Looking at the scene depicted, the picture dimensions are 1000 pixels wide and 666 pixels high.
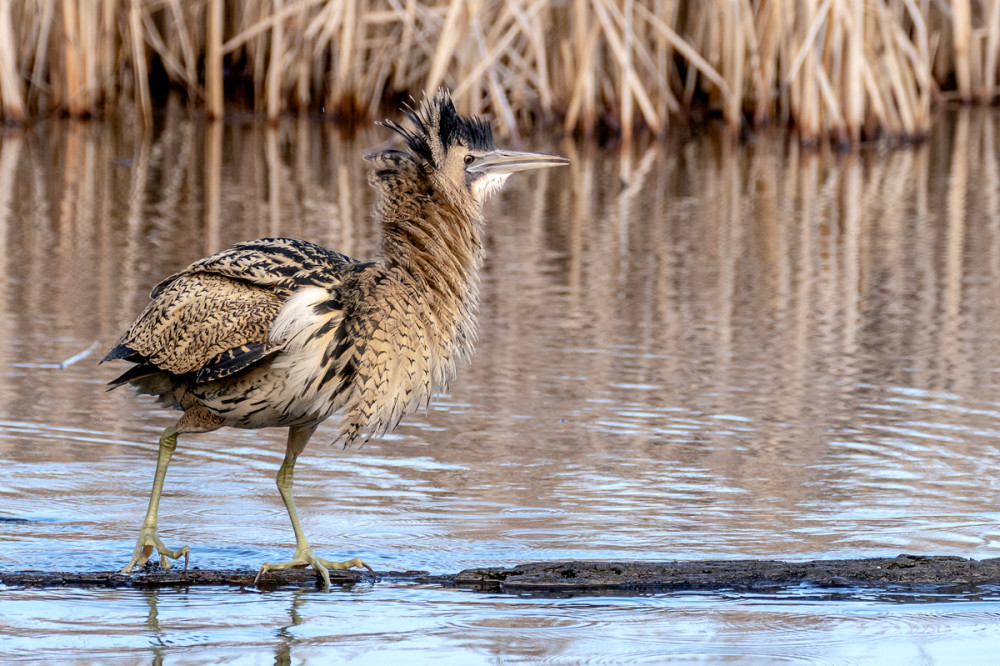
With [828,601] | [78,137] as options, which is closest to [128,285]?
[828,601]

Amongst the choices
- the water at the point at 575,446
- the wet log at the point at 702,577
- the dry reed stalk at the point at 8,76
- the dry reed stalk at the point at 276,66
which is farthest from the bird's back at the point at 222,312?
the dry reed stalk at the point at 276,66

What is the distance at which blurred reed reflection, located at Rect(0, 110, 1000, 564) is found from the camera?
5.95 meters

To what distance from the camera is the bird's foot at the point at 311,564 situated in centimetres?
473

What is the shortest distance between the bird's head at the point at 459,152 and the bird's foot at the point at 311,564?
126cm

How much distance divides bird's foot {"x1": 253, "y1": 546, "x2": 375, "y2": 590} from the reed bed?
1032 cm

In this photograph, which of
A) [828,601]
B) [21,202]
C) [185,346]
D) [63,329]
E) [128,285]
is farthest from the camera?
[21,202]

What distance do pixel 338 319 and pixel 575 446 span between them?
1.77 metres

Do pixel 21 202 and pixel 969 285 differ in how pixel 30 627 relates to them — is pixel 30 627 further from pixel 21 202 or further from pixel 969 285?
pixel 21 202

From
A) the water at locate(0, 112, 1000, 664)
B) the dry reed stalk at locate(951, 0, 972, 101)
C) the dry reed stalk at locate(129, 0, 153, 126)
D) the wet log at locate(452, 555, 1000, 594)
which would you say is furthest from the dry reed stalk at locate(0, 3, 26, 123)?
the wet log at locate(452, 555, 1000, 594)

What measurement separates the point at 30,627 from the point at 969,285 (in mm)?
6961

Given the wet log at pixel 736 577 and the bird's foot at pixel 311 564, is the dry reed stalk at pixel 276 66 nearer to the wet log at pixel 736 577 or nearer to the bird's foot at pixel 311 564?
the bird's foot at pixel 311 564

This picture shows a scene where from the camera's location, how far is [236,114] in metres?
19.1

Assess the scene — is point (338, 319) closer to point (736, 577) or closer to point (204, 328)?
point (204, 328)

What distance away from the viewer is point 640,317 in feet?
28.9
